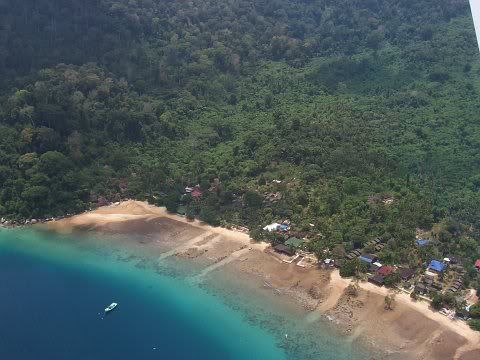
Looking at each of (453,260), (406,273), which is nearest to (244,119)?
(406,273)

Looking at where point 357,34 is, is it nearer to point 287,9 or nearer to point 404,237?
point 287,9

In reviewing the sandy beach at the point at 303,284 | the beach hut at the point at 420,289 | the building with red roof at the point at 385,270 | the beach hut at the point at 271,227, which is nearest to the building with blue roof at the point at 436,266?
the beach hut at the point at 420,289

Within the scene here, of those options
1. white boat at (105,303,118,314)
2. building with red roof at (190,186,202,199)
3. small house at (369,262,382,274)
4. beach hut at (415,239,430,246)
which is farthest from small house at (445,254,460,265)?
white boat at (105,303,118,314)

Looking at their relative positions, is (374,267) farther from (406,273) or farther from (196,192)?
(196,192)

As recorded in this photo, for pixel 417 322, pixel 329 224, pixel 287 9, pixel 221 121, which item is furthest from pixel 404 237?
pixel 287 9

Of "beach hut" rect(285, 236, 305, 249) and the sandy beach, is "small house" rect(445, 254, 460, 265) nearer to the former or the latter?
the sandy beach

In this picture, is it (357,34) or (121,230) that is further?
(357,34)
